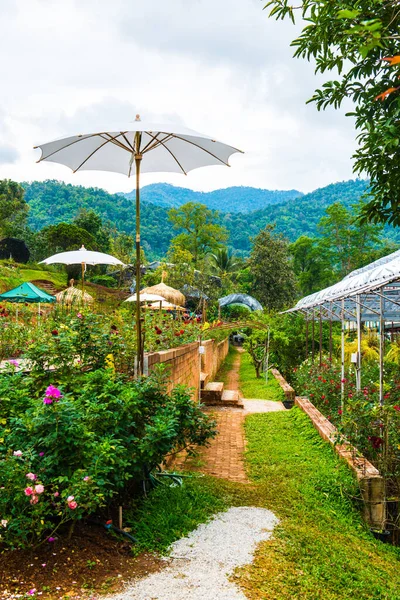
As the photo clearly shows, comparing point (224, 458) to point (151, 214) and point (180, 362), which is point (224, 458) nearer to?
point (180, 362)

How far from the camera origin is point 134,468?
363 centimetres

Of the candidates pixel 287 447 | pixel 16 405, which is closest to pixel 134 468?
pixel 16 405

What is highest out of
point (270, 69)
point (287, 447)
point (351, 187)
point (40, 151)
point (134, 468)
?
point (351, 187)

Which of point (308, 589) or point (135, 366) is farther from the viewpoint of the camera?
point (135, 366)

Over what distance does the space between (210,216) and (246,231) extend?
24767 mm

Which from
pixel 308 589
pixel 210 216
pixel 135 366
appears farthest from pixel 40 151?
pixel 210 216

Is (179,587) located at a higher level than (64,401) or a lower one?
lower

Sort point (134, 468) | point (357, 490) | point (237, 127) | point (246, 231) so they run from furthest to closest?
point (246, 231) < point (237, 127) < point (357, 490) < point (134, 468)

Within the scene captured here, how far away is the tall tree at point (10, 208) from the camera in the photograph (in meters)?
40.7

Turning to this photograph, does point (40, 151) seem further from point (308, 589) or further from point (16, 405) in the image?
point (308, 589)

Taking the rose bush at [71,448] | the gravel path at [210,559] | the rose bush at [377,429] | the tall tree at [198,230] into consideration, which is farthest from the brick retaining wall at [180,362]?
the tall tree at [198,230]

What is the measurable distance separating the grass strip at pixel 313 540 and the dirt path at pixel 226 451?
0.69 feet

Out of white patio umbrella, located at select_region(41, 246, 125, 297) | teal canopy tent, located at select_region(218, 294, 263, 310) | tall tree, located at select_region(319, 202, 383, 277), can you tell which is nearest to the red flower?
white patio umbrella, located at select_region(41, 246, 125, 297)

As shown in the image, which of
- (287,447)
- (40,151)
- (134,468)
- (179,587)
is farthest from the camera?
(287,447)
